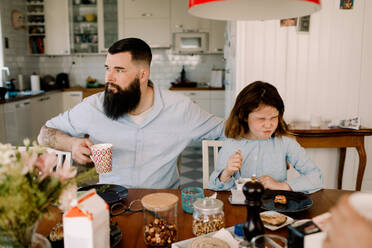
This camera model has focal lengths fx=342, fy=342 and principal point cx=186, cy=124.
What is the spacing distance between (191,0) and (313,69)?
2.45 meters

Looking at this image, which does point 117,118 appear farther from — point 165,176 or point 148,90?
point 165,176

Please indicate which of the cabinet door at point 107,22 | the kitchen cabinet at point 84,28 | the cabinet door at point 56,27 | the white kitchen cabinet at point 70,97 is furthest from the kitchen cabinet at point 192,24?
the white kitchen cabinet at point 70,97

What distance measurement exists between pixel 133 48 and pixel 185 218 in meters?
1.06

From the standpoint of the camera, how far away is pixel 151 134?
6.26 ft

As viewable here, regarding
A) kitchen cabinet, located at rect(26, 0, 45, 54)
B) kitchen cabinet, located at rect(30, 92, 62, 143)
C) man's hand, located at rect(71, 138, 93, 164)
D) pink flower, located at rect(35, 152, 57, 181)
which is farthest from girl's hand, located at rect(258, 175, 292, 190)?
kitchen cabinet, located at rect(26, 0, 45, 54)

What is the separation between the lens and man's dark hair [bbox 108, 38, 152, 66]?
6.20 feet

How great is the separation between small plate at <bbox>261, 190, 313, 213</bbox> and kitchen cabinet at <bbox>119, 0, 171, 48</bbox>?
490 cm

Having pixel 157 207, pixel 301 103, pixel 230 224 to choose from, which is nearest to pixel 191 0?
pixel 157 207

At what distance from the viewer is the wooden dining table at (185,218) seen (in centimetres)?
113

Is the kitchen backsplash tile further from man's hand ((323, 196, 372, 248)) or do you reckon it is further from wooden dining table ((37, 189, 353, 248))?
man's hand ((323, 196, 372, 248))

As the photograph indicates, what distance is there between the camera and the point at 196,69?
6.34 metres

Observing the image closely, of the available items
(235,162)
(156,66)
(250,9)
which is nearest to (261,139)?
(235,162)

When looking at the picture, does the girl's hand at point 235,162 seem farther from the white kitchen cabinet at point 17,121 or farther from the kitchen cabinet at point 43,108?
the kitchen cabinet at point 43,108

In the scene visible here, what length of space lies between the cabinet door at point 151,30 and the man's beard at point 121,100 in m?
4.13
